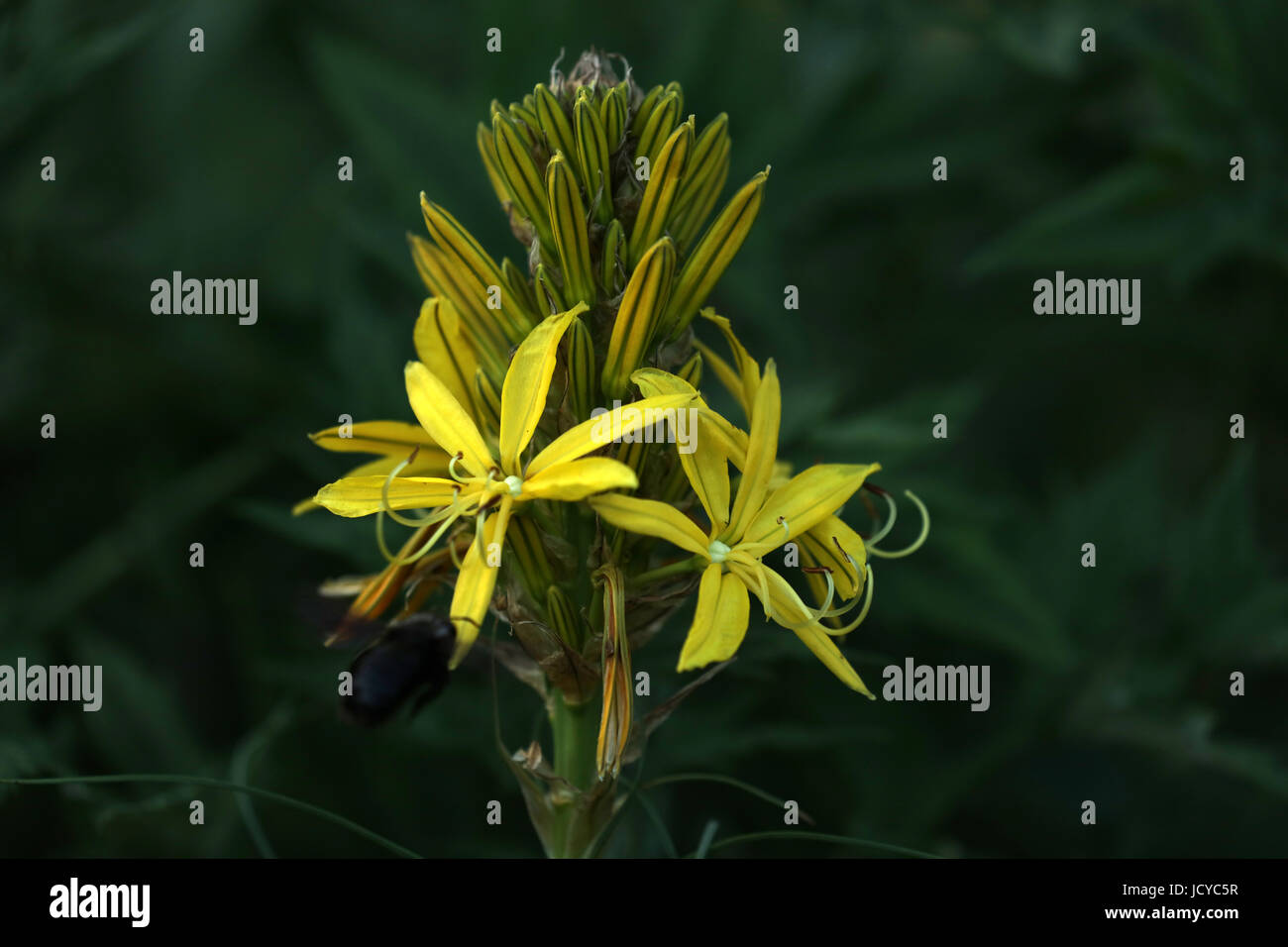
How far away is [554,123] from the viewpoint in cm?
139

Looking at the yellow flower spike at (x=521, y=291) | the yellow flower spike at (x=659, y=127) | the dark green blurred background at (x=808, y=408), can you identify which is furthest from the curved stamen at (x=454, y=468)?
the dark green blurred background at (x=808, y=408)

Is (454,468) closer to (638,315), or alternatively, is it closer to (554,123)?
(638,315)

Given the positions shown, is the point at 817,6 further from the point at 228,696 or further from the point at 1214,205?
the point at 228,696

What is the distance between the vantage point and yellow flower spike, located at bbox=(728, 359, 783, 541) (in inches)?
53.3

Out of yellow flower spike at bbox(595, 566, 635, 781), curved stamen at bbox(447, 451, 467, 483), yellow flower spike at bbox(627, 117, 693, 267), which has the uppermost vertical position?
yellow flower spike at bbox(627, 117, 693, 267)

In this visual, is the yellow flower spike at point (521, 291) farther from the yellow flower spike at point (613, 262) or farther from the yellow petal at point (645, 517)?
the yellow petal at point (645, 517)

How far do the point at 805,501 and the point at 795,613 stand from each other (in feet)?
0.49

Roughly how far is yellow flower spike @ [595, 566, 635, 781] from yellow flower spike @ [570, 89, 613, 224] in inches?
18.3

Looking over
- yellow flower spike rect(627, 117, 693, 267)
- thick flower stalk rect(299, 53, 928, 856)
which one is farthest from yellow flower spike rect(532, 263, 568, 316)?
yellow flower spike rect(627, 117, 693, 267)

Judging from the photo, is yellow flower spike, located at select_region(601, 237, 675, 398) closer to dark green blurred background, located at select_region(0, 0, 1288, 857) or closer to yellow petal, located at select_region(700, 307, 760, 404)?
yellow petal, located at select_region(700, 307, 760, 404)

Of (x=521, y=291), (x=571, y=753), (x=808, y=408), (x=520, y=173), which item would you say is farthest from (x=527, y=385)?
(x=808, y=408)

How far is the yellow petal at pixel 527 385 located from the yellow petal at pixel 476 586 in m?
0.08

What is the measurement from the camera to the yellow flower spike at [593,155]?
136 centimetres
